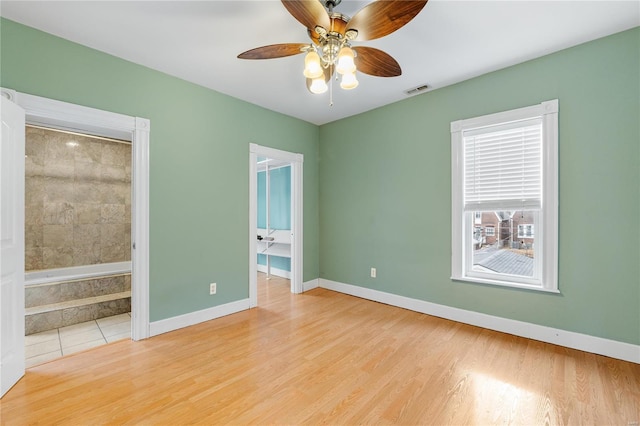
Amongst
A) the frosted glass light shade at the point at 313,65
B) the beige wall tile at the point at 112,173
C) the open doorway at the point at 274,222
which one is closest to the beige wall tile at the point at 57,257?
the beige wall tile at the point at 112,173

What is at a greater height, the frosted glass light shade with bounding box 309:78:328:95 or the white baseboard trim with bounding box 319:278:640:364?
the frosted glass light shade with bounding box 309:78:328:95

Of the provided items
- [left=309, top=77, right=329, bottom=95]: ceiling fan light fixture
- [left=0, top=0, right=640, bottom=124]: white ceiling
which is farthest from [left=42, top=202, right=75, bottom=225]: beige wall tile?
[left=309, top=77, right=329, bottom=95]: ceiling fan light fixture

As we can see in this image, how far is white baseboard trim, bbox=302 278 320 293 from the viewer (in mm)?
4422

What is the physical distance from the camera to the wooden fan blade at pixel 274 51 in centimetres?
187

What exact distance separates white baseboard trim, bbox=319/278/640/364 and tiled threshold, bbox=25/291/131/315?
3.26 m

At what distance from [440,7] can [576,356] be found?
303 centimetres

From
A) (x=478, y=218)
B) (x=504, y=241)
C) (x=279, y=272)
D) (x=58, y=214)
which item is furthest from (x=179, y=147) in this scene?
(x=504, y=241)

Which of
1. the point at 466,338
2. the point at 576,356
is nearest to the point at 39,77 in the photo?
the point at 466,338

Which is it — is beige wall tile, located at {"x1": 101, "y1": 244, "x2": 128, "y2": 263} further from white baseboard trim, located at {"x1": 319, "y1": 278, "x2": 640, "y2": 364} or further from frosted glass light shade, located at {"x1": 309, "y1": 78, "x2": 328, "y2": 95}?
frosted glass light shade, located at {"x1": 309, "y1": 78, "x2": 328, "y2": 95}

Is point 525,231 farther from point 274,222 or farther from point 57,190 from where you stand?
point 57,190

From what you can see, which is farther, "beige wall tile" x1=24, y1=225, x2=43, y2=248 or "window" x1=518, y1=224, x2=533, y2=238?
"beige wall tile" x1=24, y1=225, x2=43, y2=248

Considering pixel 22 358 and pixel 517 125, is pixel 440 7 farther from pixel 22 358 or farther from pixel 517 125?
pixel 22 358

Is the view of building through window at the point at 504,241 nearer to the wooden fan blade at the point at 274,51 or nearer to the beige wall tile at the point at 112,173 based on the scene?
the wooden fan blade at the point at 274,51

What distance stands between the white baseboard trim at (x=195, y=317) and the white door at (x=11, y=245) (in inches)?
37.5
